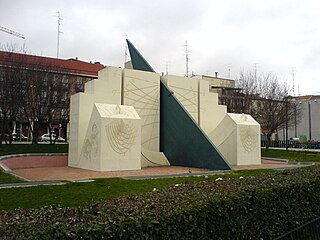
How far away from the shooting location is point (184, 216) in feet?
13.1

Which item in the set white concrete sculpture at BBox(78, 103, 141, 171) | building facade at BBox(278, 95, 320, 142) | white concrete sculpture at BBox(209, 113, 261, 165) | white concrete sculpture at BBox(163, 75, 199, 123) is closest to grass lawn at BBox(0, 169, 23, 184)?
white concrete sculpture at BBox(78, 103, 141, 171)

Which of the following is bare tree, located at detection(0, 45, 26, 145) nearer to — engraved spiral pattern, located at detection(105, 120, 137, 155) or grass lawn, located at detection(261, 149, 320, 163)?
engraved spiral pattern, located at detection(105, 120, 137, 155)

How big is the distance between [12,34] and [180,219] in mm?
36727

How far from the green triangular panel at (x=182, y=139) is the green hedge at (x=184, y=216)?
1356 cm

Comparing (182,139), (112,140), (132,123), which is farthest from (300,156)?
(112,140)

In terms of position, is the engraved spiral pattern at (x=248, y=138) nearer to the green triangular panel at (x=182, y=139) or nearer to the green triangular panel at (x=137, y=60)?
the green triangular panel at (x=182, y=139)

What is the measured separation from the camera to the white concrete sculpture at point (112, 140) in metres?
19.1

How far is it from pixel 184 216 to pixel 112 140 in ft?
51.5

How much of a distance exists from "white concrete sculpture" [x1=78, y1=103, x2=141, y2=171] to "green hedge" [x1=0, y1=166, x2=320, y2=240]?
541 inches

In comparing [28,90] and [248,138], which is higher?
Answer: [28,90]

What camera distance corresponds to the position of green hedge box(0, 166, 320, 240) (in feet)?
10.6

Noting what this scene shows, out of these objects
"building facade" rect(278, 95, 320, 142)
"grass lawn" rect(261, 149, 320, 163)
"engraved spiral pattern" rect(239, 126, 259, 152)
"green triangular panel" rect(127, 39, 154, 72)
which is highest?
"green triangular panel" rect(127, 39, 154, 72)

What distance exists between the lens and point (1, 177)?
1488 cm

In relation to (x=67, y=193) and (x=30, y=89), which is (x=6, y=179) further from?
(x=30, y=89)
